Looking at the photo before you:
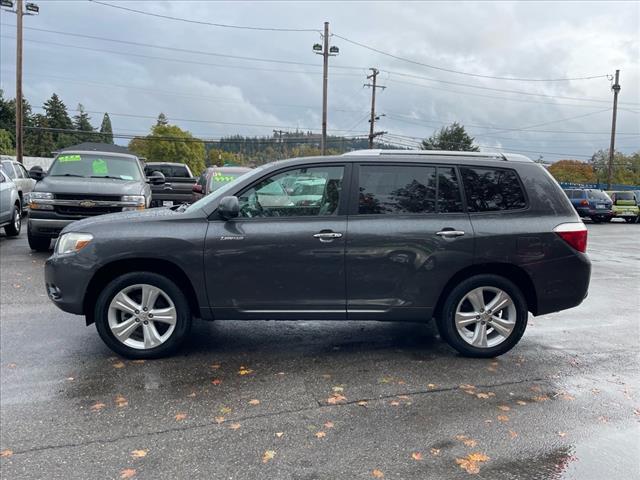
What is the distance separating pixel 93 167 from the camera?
1065 cm

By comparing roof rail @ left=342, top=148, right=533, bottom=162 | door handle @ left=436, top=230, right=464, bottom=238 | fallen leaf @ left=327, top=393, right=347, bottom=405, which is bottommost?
fallen leaf @ left=327, top=393, right=347, bottom=405

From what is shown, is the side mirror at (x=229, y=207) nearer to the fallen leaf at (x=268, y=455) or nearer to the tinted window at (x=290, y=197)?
the tinted window at (x=290, y=197)

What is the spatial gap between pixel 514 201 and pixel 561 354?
5.33 feet

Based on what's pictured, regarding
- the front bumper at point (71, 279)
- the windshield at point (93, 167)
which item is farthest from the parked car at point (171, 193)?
the front bumper at point (71, 279)

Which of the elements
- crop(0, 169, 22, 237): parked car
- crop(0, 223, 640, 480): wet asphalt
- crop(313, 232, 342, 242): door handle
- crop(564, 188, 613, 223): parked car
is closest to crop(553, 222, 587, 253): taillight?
crop(0, 223, 640, 480): wet asphalt

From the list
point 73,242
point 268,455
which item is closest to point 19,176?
point 73,242

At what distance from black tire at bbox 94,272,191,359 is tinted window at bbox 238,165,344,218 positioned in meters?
0.93

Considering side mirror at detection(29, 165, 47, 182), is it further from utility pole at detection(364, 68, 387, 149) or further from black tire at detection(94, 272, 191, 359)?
utility pole at detection(364, 68, 387, 149)

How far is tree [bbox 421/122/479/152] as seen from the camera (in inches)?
2800

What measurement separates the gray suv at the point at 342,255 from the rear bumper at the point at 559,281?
11 mm

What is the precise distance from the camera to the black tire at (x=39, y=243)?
10289 millimetres

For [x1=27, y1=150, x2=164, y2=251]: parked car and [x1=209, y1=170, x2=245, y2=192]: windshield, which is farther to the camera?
[x1=209, y1=170, x2=245, y2=192]: windshield

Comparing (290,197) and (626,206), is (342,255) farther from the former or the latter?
(626,206)

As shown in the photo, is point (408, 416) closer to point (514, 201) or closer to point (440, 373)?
point (440, 373)
